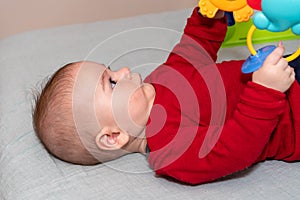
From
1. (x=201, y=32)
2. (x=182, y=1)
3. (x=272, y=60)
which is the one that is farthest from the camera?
(x=182, y=1)

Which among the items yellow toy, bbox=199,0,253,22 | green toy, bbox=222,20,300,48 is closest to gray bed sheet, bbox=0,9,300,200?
green toy, bbox=222,20,300,48

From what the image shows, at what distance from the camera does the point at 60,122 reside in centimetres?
96

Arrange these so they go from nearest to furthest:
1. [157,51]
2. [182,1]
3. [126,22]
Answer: [157,51]
[126,22]
[182,1]

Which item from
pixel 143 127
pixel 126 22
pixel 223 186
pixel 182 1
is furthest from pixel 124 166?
pixel 182 1

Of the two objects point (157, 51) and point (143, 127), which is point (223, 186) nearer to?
point (143, 127)

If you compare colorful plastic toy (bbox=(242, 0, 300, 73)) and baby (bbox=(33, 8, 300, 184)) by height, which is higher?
colorful plastic toy (bbox=(242, 0, 300, 73))

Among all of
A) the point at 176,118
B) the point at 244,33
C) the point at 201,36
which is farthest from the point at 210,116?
the point at 244,33

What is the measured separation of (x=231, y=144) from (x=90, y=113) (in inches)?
10.8

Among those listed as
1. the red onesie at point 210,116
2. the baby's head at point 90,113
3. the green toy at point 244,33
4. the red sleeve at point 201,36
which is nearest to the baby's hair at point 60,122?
the baby's head at point 90,113

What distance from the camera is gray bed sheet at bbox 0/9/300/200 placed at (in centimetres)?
94

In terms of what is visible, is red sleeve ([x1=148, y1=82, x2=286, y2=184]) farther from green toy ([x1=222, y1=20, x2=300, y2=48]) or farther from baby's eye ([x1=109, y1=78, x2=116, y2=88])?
green toy ([x1=222, y1=20, x2=300, y2=48])

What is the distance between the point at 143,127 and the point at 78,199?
7.5 inches

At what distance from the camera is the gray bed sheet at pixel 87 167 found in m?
0.94

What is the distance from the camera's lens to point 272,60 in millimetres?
848
